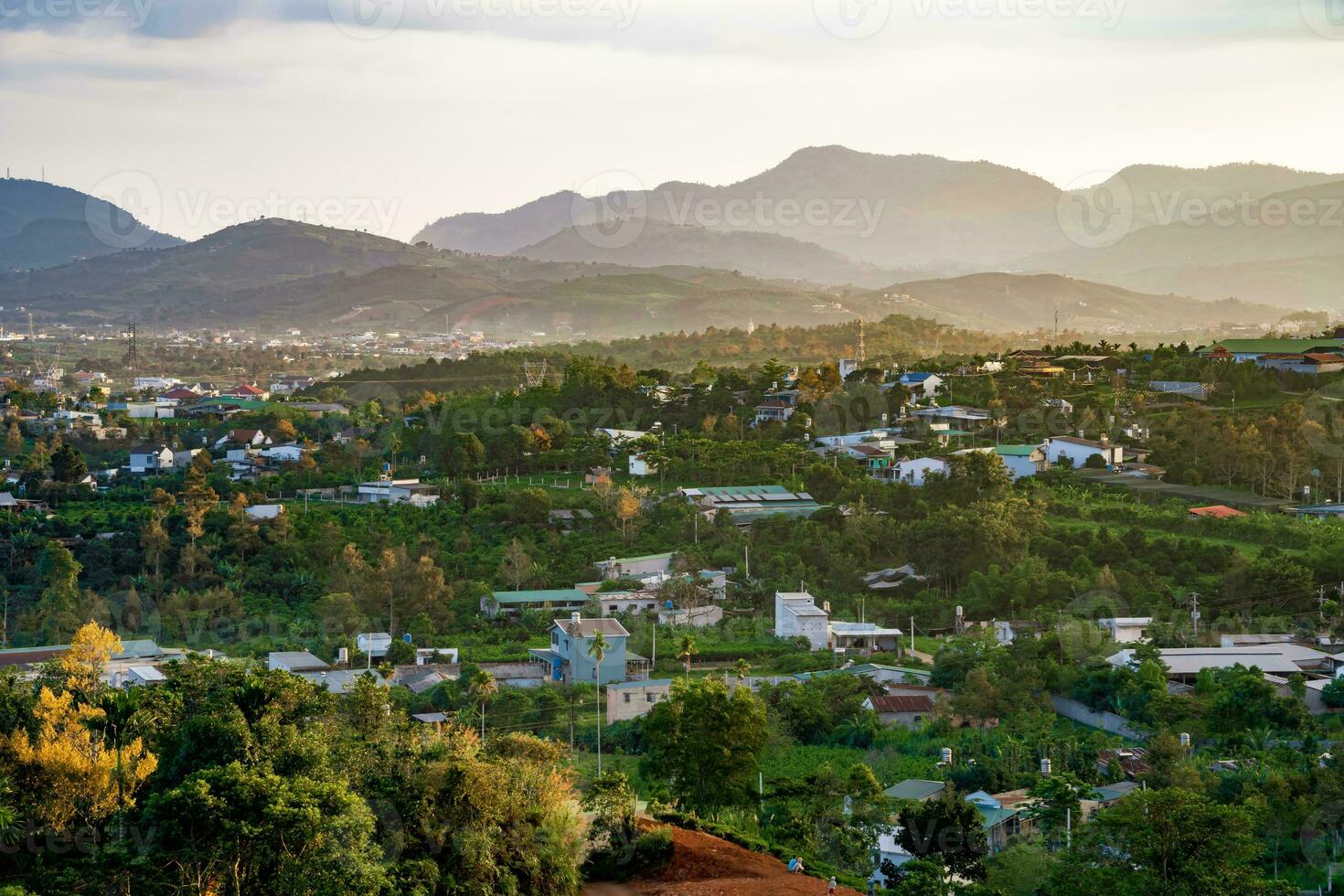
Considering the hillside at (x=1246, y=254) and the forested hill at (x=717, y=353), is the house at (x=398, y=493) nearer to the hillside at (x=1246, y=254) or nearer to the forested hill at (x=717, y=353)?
the forested hill at (x=717, y=353)

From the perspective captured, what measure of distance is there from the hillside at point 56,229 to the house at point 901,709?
121m

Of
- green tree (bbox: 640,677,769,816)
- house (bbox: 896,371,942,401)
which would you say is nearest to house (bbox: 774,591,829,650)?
green tree (bbox: 640,677,769,816)

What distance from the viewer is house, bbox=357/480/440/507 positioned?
26.2 meters

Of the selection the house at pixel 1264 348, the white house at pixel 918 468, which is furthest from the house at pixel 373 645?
the house at pixel 1264 348

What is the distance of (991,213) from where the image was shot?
15325cm

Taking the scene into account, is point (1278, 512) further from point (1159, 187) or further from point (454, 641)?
point (1159, 187)

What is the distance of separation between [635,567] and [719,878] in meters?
11.1

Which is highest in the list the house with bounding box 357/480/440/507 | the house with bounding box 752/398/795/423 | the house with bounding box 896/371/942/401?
the house with bounding box 896/371/942/401

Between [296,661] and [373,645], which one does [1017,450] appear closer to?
[373,645]

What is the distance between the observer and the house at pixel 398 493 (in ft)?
85.9

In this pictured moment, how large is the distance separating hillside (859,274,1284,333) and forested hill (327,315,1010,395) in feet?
80.0

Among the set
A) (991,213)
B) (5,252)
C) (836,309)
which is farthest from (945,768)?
(991,213)

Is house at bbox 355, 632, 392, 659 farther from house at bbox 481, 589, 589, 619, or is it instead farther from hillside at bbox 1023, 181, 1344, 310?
hillside at bbox 1023, 181, 1344, 310

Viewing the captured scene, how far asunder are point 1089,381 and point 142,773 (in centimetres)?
2467
